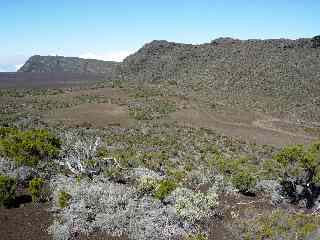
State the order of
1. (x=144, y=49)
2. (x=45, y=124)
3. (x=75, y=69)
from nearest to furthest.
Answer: (x=45, y=124) → (x=144, y=49) → (x=75, y=69)

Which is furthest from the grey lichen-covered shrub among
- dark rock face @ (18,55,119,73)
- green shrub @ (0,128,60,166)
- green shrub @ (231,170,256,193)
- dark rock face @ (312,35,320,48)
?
dark rock face @ (18,55,119,73)

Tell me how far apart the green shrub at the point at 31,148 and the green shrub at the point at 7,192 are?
3.43 m

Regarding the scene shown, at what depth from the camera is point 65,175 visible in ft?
58.2

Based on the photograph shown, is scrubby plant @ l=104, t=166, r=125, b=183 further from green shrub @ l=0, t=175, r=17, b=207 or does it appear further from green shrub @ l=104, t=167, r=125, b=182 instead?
green shrub @ l=0, t=175, r=17, b=207

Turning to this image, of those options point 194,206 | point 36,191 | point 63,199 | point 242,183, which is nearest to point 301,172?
point 242,183

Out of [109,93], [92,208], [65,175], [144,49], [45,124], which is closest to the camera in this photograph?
[92,208]

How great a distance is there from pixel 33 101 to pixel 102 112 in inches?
413

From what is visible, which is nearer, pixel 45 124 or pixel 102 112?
pixel 45 124

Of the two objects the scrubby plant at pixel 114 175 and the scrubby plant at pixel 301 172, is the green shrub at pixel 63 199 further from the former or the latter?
the scrubby plant at pixel 301 172

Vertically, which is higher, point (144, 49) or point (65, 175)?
point (144, 49)

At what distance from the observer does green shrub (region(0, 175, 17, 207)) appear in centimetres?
1380

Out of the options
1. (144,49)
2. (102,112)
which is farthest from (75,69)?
(102,112)

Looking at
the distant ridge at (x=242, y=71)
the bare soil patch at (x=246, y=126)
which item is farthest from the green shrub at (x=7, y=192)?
the distant ridge at (x=242, y=71)

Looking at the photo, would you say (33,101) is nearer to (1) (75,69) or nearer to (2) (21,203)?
(2) (21,203)
